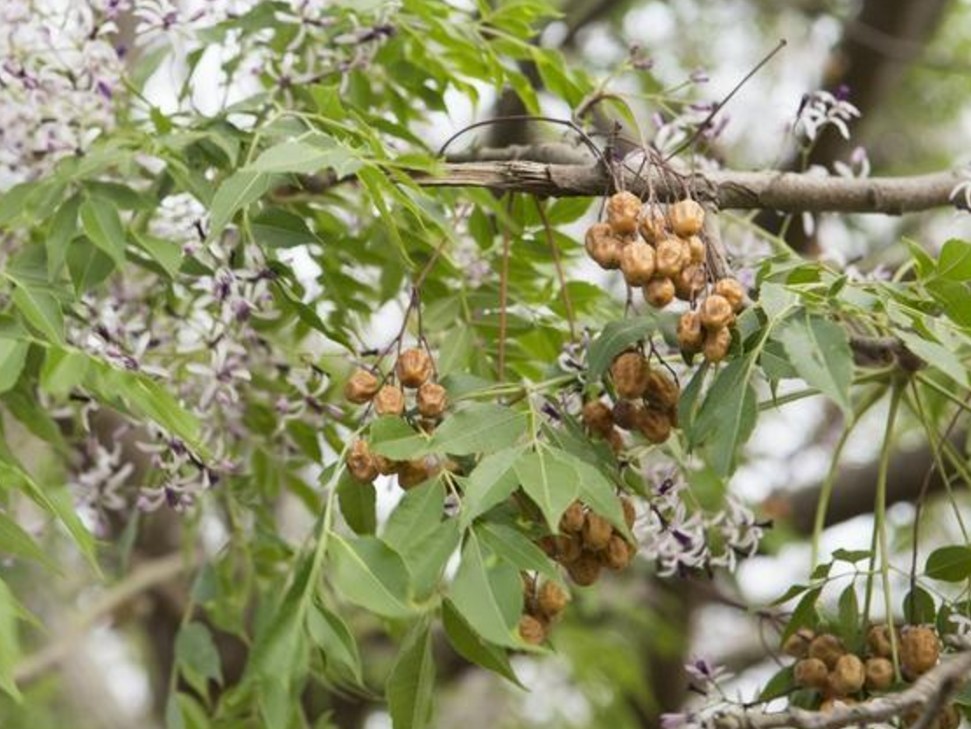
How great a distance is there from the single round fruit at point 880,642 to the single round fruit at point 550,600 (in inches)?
9.4

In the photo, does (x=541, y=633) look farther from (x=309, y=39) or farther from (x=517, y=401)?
(x=309, y=39)

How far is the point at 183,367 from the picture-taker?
4.99 ft

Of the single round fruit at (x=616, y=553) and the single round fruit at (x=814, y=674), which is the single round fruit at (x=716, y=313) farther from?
the single round fruit at (x=814, y=674)

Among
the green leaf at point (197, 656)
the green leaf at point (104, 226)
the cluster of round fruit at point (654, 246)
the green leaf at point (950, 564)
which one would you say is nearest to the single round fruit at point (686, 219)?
the cluster of round fruit at point (654, 246)

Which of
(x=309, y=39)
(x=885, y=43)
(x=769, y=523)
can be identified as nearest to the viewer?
(x=769, y=523)

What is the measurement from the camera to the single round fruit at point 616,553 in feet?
3.68

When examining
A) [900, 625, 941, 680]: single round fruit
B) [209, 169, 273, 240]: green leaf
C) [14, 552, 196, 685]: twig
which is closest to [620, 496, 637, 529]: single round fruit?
[900, 625, 941, 680]: single round fruit

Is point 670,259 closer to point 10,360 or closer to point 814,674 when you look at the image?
point 814,674

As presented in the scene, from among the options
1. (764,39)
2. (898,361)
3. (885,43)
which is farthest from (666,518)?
(764,39)

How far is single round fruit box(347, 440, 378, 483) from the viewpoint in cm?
112

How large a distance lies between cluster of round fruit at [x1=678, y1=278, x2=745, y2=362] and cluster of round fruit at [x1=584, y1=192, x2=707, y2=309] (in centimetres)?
3

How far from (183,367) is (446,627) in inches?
20.5

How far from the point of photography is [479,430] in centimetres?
109

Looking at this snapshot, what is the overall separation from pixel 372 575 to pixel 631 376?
24 centimetres
